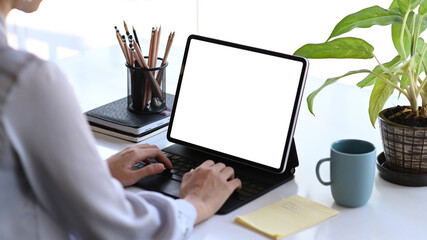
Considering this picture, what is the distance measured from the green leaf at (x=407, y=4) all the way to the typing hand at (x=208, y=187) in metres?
0.52

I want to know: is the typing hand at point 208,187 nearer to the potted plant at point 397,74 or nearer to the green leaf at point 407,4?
the potted plant at point 397,74

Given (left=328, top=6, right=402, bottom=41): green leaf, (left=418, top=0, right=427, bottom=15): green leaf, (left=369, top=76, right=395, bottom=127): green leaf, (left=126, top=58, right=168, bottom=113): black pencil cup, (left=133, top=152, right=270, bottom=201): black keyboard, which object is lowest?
(left=133, top=152, right=270, bottom=201): black keyboard

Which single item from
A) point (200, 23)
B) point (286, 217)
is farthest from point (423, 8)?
point (200, 23)

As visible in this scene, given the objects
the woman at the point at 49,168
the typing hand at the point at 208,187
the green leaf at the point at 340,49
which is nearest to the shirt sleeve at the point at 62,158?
the woman at the point at 49,168

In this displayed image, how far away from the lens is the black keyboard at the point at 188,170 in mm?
1438

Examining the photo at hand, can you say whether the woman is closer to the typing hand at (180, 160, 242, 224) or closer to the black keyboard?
the typing hand at (180, 160, 242, 224)

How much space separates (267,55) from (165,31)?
11.5ft

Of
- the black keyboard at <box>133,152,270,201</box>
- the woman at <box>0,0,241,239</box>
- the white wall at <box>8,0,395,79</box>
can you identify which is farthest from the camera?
the white wall at <box>8,0,395,79</box>

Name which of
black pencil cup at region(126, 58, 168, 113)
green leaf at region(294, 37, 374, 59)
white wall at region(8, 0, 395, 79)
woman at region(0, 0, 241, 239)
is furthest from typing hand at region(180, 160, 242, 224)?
white wall at region(8, 0, 395, 79)

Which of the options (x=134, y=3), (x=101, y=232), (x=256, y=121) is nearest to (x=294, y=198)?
(x=256, y=121)

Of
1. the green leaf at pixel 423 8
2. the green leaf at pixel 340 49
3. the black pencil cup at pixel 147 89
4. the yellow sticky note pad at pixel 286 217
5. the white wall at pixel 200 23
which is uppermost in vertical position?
the green leaf at pixel 423 8

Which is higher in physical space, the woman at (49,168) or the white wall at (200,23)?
the woman at (49,168)

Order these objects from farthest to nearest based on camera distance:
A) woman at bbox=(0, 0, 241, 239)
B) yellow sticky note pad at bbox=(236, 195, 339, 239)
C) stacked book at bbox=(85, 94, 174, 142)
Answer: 1. stacked book at bbox=(85, 94, 174, 142)
2. yellow sticky note pad at bbox=(236, 195, 339, 239)
3. woman at bbox=(0, 0, 241, 239)

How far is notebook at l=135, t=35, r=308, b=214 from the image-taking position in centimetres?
148
